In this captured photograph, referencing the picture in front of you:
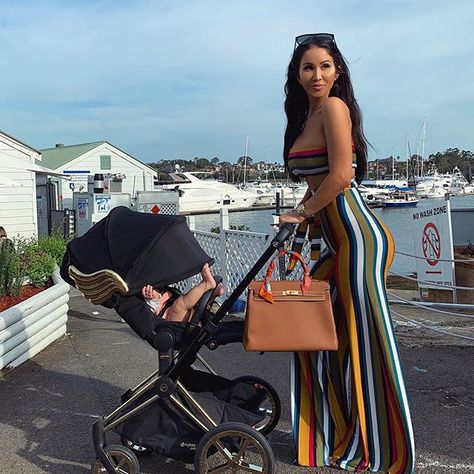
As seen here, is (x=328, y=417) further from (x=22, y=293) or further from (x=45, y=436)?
(x=22, y=293)

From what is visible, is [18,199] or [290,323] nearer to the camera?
[290,323]

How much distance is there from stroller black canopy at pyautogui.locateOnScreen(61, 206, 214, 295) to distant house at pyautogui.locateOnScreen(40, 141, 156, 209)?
37513mm

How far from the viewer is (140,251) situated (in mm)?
3514

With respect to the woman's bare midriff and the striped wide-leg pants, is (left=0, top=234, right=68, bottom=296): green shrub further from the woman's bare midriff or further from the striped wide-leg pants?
the woman's bare midriff

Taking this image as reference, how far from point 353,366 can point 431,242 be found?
637cm

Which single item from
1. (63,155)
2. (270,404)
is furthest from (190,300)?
(63,155)

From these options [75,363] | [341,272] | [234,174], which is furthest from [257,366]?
[234,174]

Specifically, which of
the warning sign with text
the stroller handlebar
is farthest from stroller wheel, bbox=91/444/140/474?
the warning sign with text

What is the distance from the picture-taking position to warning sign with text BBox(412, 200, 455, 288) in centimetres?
883

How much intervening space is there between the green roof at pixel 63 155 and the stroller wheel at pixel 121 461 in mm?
39049

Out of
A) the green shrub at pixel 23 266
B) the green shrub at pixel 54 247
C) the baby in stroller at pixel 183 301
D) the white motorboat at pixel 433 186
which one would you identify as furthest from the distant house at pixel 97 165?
the baby in stroller at pixel 183 301

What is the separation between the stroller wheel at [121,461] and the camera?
3238 millimetres

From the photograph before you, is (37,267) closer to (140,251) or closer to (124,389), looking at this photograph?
(124,389)

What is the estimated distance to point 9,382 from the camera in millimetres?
5211
